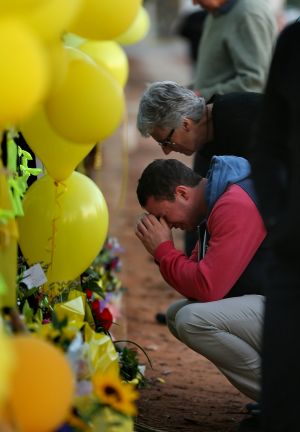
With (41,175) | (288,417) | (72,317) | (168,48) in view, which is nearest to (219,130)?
(41,175)

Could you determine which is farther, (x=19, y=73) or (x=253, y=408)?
(x=253, y=408)

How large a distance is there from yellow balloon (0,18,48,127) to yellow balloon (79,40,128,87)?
361 centimetres

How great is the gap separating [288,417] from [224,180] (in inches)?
47.1

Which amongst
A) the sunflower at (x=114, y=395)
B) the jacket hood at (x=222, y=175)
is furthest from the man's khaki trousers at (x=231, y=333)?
the sunflower at (x=114, y=395)

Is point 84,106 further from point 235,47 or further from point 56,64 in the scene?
point 235,47

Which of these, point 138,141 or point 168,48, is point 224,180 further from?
point 168,48

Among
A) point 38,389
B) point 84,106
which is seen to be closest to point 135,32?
point 84,106

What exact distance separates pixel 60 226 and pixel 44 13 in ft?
4.99

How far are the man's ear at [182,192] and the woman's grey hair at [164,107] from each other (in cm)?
51

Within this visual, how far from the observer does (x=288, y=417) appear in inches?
133

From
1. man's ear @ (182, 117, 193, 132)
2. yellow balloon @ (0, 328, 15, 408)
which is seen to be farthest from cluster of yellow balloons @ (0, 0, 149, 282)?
yellow balloon @ (0, 328, 15, 408)

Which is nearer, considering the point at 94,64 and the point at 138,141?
the point at 94,64

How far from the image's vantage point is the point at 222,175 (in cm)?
428

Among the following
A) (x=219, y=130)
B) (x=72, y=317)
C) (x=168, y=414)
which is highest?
(x=219, y=130)
